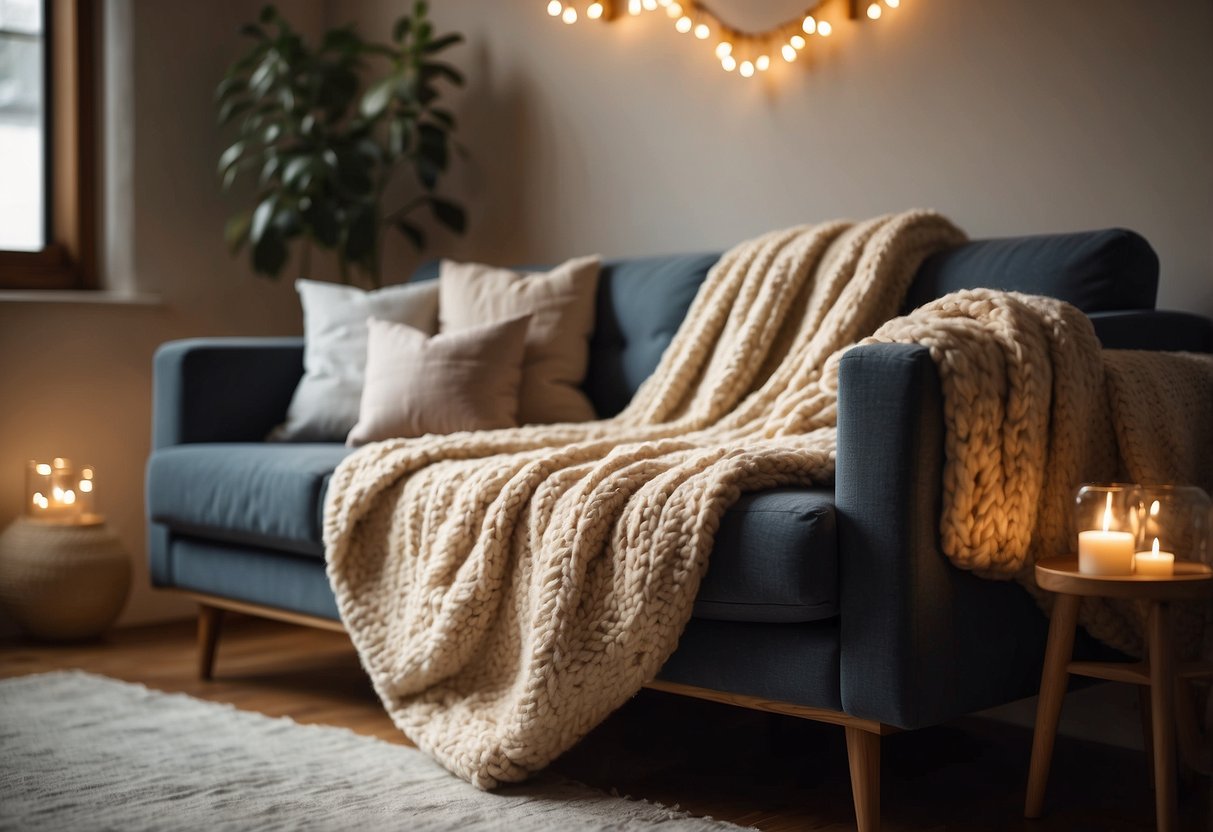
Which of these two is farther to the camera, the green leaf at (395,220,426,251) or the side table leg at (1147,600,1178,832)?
the green leaf at (395,220,426,251)

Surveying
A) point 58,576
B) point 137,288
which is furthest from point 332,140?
point 58,576

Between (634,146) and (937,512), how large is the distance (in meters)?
1.89

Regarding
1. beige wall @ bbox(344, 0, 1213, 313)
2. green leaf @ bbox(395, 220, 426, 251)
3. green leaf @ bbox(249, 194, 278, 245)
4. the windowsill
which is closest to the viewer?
beige wall @ bbox(344, 0, 1213, 313)

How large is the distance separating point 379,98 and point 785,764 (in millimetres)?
2170

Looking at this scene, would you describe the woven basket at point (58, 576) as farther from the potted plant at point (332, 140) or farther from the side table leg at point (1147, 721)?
the side table leg at point (1147, 721)

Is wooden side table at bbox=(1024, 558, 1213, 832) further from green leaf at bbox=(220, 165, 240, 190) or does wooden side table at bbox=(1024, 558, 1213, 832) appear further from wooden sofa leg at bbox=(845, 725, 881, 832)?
green leaf at bbox=(220, 165, 240, 190)

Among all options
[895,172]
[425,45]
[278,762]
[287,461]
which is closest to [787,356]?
[895,172]

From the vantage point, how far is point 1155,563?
178 centimetres

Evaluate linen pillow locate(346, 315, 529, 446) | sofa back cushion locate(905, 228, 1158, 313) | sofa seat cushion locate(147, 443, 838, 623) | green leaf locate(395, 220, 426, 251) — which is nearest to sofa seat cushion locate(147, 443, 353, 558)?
sofa seat cushion locate(147, 443, 838, 623)

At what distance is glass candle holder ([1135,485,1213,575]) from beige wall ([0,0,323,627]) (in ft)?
9.07

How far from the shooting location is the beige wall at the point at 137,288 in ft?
11.8

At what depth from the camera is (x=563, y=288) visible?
302cm

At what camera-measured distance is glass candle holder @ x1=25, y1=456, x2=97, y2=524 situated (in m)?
3.39

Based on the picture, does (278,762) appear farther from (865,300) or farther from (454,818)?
(865,300)
